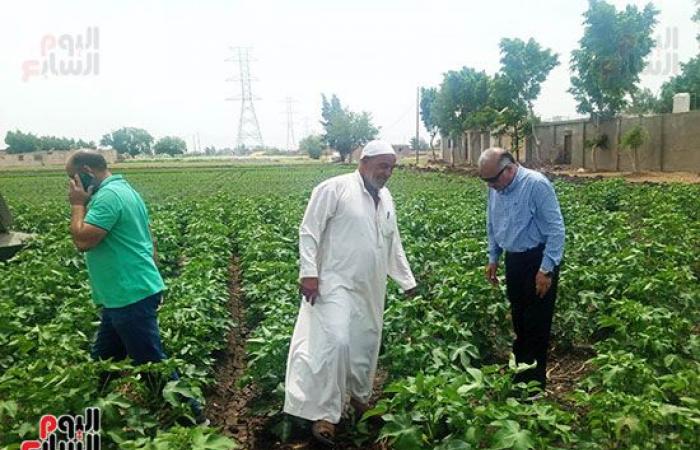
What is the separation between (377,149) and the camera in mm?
4125

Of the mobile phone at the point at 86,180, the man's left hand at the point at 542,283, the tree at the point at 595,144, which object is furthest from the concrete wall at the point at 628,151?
the mobile phone at the point at 86,180

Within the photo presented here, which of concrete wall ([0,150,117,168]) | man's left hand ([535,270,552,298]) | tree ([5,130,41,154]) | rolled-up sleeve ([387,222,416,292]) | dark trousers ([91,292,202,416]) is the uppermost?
tree ([5,130,41,154])

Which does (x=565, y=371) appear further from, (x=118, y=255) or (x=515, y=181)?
(x=118, y=255)

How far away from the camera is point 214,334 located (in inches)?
234

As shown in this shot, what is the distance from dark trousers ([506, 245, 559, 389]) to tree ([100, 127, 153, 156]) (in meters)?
114

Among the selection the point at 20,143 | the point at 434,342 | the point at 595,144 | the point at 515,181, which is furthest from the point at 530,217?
the point at 20,143

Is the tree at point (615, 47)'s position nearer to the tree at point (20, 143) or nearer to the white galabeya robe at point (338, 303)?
the white galabeya robe at point (338, 303)

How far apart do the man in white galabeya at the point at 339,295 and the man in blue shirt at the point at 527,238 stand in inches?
38.1

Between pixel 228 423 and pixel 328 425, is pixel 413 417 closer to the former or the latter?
pixel 328 425

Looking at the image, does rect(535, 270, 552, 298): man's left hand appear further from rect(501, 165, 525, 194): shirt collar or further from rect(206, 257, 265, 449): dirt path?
rect(206, 257, 265, 449): dirt path

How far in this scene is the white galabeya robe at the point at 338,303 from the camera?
3.88 metres

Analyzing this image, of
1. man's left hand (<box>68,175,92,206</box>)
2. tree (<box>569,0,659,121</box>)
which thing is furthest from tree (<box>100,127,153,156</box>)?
man's left hand (<box>68,175,92,206</box>)

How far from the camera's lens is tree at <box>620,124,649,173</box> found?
27.9 m

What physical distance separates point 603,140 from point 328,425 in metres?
33.2
